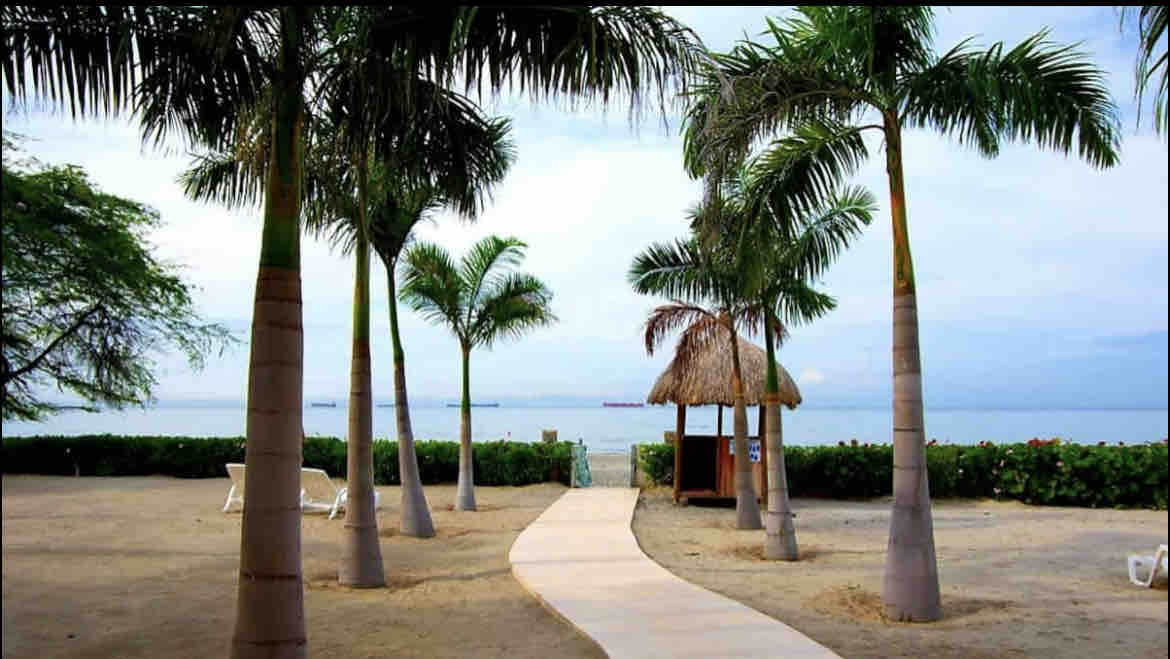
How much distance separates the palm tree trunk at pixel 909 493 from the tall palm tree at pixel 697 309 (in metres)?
4.63

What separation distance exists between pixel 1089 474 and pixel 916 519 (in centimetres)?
1287

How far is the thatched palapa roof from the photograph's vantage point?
57.6 ft

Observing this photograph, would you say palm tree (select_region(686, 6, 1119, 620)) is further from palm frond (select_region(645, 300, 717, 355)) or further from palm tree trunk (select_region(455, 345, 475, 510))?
palm tree trunk (select_region(455, 345, 475, 510))

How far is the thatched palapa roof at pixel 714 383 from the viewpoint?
17562mm

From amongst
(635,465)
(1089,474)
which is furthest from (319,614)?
(1089,474)

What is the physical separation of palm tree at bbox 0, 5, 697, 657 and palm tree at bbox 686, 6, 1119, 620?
7.97 ft

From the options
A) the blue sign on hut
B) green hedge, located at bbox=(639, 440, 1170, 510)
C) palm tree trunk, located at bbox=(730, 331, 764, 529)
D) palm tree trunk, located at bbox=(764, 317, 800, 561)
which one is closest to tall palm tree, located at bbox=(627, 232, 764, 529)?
palm tree trunk, located at bbox=(730, 331, 764, 529)

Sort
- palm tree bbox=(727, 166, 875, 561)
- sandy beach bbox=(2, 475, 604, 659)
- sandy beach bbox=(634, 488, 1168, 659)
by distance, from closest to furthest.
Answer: sandy beach bbox=(2, 475, 604, 659), sandy beach bbox=(634, 488, 1168, 659), palm tree bbox=(727, 166, 875, 561)

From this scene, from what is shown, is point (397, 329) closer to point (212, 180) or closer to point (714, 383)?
point (212, 180)

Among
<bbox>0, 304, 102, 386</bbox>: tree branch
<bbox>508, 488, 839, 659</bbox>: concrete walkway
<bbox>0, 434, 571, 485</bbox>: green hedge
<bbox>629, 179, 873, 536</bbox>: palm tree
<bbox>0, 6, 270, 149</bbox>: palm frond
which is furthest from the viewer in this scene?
<bbox>0, 434, 571, 485</bbox>: green hedge

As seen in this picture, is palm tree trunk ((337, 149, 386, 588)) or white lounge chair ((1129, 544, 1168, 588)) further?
white lounge chair ((1129, 544, 1168, 588))

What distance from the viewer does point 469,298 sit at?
16547 millimetres

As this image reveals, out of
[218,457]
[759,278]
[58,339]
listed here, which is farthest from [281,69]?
[218,457]

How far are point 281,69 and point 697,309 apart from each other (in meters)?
9.66
